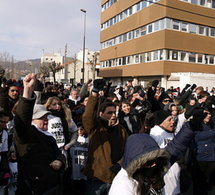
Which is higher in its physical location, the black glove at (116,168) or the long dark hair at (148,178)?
the long dark hair at (148,178)

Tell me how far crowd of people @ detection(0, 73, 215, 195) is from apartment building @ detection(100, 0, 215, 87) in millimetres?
22079

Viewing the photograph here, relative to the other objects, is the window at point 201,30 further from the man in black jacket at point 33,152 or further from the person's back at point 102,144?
the man in black jacket at point 33,152

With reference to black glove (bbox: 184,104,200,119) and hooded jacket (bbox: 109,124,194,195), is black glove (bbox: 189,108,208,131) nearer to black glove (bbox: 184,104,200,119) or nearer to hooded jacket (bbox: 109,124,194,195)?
black glove (bbox: 184,104,200,119)

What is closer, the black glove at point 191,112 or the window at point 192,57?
the black glove at point 191,112

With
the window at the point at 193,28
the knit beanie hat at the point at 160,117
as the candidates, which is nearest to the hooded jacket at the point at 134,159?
the knit beanie hat at the point at 160,117

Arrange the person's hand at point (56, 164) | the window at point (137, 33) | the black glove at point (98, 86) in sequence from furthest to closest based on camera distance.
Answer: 1. the window at point (137, 33)
2. the black glove at point (98, 86)
3. the person's hand at point (56, 164)

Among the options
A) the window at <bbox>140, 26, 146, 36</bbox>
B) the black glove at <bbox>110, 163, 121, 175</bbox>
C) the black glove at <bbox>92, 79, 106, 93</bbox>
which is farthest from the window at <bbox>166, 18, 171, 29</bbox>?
the black glove at <bbox>110, 163, 121, 175</bbox>

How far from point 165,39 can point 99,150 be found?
1023 inches

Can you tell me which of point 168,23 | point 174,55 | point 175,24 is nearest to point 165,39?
point 168,23

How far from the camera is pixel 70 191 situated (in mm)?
5168

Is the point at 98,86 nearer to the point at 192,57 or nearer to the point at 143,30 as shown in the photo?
the point at 192,57

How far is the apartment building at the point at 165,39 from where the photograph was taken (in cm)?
2808

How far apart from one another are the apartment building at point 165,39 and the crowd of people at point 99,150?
22079 millimetres

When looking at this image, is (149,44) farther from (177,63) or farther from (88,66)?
(88,66)
